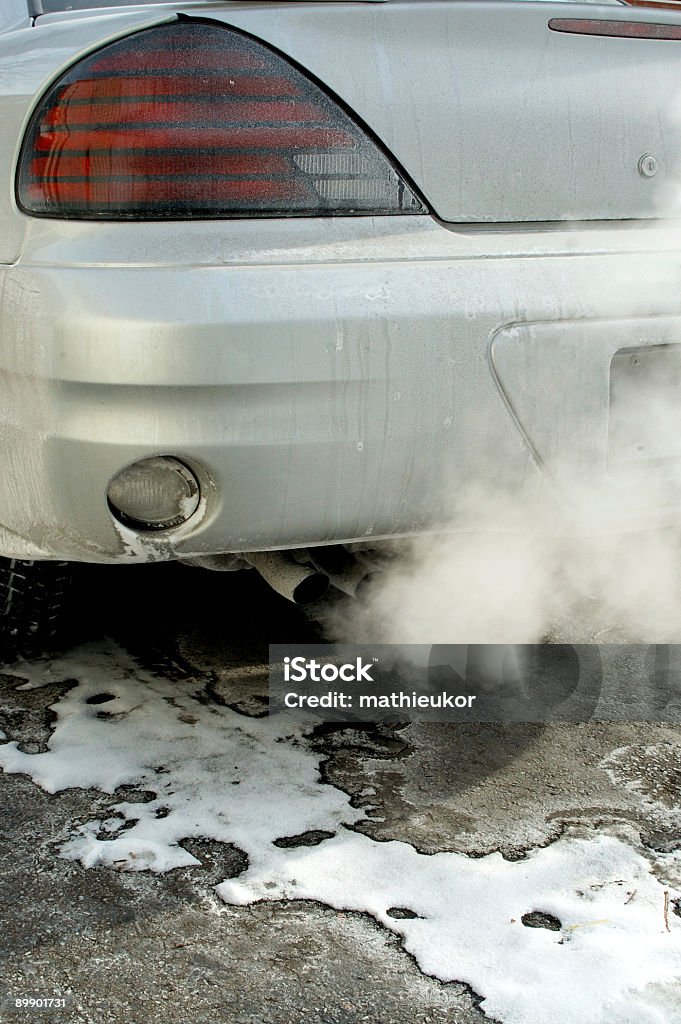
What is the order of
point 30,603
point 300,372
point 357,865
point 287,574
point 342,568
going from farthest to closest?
point 30,603, point 342,568, point 287,574, point 357,865, point 300,372

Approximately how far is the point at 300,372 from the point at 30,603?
3.53 ft

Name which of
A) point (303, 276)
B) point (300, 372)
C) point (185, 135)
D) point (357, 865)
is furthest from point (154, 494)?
point (357, 865)

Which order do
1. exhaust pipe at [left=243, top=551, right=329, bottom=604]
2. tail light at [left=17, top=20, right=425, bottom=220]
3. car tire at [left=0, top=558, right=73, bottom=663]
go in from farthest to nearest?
car tire at [left=0, top=558, right=73, bottom=663]
exhaust pipe at [left=243, top=551, right=329, bottom=604]
tail light at [left=17, top=20, right=425, bottom=220]

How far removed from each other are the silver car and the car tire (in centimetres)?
47

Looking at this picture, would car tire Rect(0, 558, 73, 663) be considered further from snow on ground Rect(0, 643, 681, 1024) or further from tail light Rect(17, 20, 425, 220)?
tail light Rect(17, 20, 425, 220)

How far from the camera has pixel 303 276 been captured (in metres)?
1.64

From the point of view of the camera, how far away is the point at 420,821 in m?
1.90

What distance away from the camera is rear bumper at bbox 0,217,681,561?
5.24ft

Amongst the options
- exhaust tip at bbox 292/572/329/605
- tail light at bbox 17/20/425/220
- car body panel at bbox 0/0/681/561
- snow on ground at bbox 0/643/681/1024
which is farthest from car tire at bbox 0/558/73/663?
tail light at bbox 17/20/425/220

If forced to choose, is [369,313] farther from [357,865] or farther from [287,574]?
[357,865]

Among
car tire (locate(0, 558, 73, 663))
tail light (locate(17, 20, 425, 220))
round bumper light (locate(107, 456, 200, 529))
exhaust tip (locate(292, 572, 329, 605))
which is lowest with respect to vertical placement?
car tire (locate(0, 558, 73, 663))

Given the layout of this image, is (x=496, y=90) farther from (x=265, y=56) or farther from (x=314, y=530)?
(x=314, y=530)

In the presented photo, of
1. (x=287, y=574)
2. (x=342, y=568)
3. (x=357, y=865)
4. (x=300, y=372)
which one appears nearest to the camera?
(x=300, y=372)

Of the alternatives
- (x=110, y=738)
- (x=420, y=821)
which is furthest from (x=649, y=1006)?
(x=110, y=738)
